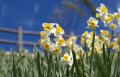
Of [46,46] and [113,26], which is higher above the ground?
[113,26]

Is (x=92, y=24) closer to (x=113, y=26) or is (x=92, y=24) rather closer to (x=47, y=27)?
(x=47, y=27)

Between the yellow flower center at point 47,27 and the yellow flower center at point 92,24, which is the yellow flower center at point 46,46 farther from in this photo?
the yellow flower center at point 92,24

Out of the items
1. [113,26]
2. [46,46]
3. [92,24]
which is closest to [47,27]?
[46,46]

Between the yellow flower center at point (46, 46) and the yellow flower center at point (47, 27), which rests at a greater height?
the yellow flower center at point (47, 27)

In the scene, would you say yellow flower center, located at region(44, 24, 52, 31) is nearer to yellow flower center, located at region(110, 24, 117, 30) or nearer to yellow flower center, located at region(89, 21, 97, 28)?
yellow flower center, located at region(89, 21, 97, 28)

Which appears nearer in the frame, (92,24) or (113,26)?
(92,24)

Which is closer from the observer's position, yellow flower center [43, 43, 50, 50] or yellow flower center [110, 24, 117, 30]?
yellow flower center [43, 43, 50, 50]

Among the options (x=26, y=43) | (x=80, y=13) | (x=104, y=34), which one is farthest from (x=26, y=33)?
(x=104, y=34)

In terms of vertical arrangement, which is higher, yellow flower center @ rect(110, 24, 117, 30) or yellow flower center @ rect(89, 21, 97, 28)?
yellow flower center @ rect(110, 24, 117, 30)

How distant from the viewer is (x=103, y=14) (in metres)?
1.32

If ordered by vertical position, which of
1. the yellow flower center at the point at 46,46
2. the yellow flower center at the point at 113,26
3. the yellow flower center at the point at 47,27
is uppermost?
the yellow flower center at the point at 113,26

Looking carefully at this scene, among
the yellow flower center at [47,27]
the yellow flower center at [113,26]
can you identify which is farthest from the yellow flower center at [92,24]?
the yellow flower center at [113,26]

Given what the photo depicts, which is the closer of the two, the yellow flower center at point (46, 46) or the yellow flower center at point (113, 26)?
the yellow flower center at point (46, 46)

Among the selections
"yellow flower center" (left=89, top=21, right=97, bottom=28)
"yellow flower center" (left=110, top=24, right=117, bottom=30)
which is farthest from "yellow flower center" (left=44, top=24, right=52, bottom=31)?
"yellow flower center" (left=110, top=24, right=117, bottom=30)
